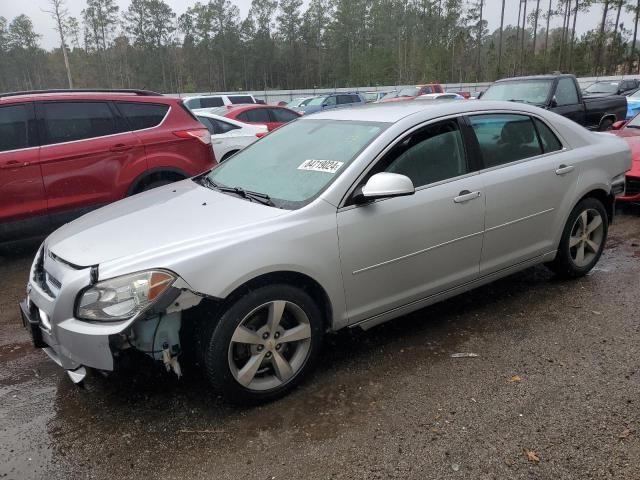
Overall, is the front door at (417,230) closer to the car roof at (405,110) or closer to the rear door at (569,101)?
the car roof at (405,110)

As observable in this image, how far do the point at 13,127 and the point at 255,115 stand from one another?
6258mm

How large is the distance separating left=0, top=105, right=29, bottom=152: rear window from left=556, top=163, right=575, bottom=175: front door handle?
206 inches

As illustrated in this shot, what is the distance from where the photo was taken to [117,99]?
6.14 meters

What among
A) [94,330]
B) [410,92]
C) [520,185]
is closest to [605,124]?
[520,185]

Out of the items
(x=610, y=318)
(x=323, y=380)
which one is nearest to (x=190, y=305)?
(x=323, y=380)

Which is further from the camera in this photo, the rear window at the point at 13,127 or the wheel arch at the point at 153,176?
the wheel arch at the point at 153,176

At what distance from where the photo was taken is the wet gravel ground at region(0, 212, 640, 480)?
2457mm

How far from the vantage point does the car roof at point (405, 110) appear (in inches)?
140

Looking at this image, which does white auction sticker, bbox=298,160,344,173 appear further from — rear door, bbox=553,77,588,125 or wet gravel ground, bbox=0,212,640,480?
rear door, bbox=553,77,588,125

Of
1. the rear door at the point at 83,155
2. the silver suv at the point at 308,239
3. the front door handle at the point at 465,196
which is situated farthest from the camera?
the rear door at the point at 83,155

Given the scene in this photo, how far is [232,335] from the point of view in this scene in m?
2.72

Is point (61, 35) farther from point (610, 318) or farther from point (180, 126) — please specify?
point (610, 318)

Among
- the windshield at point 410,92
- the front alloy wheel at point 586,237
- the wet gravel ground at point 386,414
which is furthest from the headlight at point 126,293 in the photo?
the windshield at point 410,92

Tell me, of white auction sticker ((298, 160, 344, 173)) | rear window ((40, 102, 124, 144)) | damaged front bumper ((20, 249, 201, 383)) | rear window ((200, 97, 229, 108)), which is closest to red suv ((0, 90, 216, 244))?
rear window ((40, 102, 124, 144))
